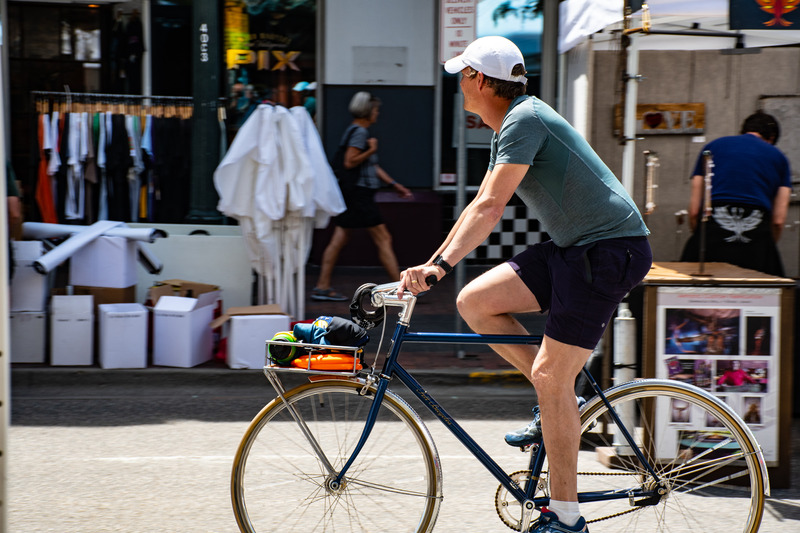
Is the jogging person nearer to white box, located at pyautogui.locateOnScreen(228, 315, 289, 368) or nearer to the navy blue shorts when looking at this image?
the navy blue shorts

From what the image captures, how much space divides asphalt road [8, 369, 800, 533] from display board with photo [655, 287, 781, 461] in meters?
0.47

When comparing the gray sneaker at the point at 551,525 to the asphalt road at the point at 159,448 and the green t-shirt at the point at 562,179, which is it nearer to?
the asphalt road at the point at 159,448

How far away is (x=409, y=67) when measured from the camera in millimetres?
11000

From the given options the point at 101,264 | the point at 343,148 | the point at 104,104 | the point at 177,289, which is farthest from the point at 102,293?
the point at 104,104

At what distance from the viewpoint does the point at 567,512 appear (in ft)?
11.0

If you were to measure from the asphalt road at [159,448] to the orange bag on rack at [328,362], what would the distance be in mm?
1049

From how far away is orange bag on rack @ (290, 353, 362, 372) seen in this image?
332cm

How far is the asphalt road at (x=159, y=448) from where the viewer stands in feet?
13.5

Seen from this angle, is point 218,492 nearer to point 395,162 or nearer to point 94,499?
point 94,499

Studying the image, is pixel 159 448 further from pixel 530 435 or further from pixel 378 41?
pixel 378 41

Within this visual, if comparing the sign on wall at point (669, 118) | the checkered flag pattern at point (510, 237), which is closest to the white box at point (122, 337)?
the sign on wall at point (669, 118)

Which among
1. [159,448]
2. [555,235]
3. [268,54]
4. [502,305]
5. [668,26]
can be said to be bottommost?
[159,448]

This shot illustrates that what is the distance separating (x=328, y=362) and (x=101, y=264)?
4385 millimetres

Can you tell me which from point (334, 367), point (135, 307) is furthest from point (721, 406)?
point (135, 307)
